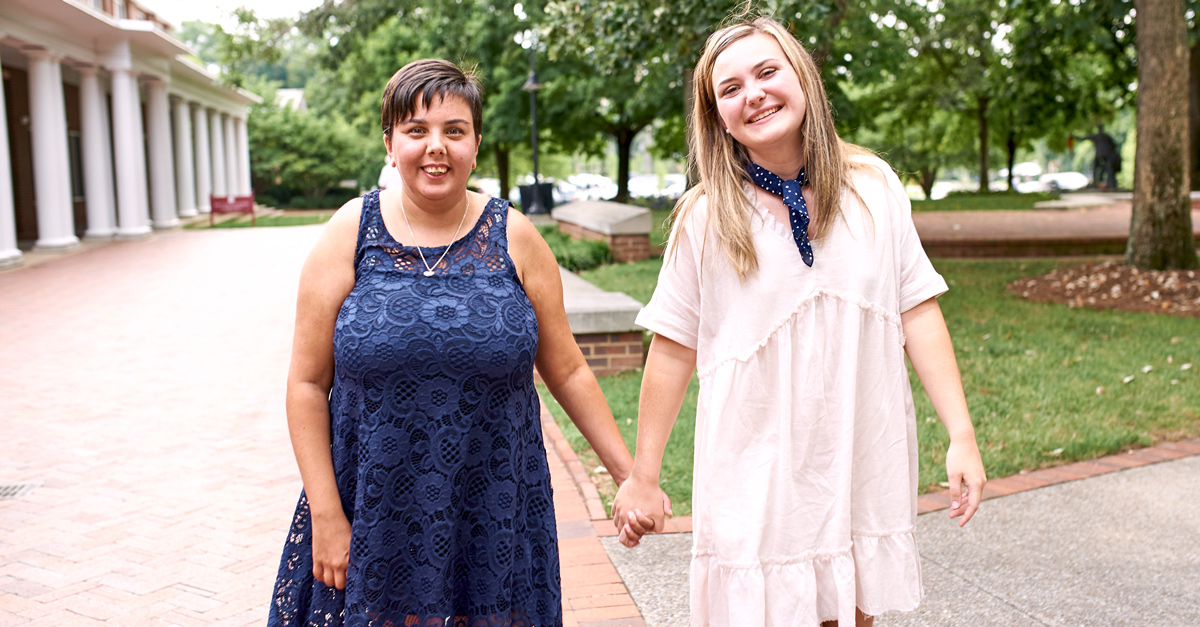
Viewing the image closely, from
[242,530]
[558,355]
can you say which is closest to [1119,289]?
[242,530]

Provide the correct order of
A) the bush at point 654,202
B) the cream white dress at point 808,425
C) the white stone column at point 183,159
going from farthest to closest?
1. the bush at point 654,202
2. the white stone column at point 183,159
3. the cream white dress at point 808,425

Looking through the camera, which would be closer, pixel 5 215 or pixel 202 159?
pixel 5 215

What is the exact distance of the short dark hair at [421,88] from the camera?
7.22 feet

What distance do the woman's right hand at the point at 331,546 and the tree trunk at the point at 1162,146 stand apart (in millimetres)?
10772

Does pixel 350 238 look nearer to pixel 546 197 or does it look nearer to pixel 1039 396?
pixel 1039 396

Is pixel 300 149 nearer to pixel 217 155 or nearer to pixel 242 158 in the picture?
pixel 242 158

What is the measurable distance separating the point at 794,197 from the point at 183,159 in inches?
1212

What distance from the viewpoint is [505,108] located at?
88.3 ft

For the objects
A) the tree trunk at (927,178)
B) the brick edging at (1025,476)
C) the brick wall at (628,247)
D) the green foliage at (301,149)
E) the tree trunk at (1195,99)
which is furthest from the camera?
the tree trunk at (927,178)

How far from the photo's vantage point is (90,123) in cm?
2150

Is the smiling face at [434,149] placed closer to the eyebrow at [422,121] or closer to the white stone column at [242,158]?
the eyebrow at [422,121]

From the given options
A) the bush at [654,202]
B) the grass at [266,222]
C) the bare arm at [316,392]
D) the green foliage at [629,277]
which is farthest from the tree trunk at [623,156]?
the bare arm at [316,392]

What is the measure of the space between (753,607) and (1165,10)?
34.8ft

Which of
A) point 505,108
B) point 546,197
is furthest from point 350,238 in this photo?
point 505,108
